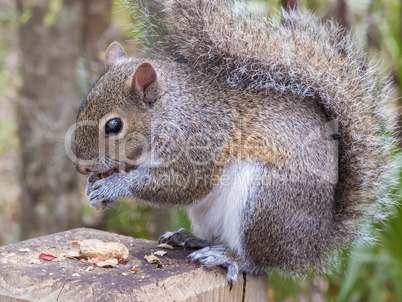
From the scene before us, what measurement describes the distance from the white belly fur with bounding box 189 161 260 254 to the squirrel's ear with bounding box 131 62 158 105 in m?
0.42

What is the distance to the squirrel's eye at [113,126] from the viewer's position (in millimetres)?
1936

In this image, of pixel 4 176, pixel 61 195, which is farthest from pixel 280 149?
pixel 4 176

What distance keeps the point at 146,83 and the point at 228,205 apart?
0.57 m

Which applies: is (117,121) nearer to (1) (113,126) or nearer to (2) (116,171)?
(1) (113,126)

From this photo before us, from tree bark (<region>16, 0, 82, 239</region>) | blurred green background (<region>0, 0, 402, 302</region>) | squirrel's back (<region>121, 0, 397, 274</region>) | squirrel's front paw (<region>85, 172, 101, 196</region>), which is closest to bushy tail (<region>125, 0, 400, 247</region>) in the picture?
squirrel's back (<region>121, 0, 397, 274</region>)

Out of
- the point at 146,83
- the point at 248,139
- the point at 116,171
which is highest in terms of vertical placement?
the point at 146,83

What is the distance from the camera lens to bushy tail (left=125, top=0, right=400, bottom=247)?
Result: 2012 mm

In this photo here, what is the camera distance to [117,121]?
195 centimetres

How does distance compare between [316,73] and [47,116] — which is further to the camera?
[47,116]

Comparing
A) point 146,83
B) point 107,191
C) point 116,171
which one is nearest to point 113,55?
point 146,83

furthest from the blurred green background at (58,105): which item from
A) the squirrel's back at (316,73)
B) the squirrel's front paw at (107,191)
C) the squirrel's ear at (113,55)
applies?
the squirrel's front paw at (107,191)

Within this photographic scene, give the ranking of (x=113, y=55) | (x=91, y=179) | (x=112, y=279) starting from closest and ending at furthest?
(x=112, y=279)
(x=91, y=179)
(x=113, y=55)

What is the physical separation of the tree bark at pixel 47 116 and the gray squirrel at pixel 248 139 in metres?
1.44

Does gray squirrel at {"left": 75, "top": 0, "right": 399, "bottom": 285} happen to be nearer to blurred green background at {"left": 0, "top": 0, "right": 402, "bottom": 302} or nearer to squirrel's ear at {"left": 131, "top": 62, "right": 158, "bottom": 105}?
squirrel's ear at {"left": 131, "top": 62, "right": 158, "bottom": 105}
